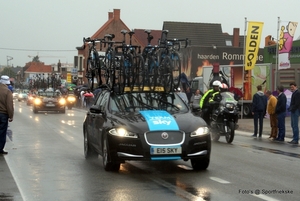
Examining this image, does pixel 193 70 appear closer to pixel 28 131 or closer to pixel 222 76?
pixel 222 76

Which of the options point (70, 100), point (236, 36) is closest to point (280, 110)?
point (70, 100)

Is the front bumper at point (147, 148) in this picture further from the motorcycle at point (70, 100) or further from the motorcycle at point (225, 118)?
the motorcycle at point (70, 100)

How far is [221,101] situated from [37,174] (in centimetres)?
802

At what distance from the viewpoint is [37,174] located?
34.1 ft

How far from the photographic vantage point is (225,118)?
1683 cm

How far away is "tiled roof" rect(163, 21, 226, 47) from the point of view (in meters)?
70.2

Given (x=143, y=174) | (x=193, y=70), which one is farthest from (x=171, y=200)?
(x=193, y=70)

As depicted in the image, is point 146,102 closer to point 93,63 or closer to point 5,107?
point 5,107

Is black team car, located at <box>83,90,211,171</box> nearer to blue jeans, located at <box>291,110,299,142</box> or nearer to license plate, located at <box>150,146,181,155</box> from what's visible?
license plate, located at <box>150,146,181,155</box>

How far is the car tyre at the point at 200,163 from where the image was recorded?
1054cm

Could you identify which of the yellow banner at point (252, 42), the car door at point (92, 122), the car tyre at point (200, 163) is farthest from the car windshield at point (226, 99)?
the yellow banner at point (252, 42)

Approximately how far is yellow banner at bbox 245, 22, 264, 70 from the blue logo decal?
17.9 m

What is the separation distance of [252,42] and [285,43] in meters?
1.77

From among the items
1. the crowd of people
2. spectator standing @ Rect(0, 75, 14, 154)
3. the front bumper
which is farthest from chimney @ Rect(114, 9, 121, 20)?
the front bumper
